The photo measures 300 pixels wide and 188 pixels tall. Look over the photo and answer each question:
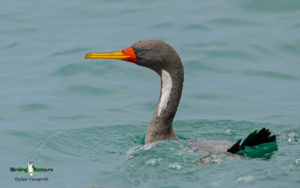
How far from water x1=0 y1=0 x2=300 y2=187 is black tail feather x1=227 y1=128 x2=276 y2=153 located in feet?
0.53

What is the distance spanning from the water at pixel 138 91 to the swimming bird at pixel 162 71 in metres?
0.30

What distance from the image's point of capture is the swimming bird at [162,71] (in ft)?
22.9

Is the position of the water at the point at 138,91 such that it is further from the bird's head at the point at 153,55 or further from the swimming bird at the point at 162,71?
the bird's head at the point at 153,55

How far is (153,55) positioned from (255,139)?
1.51 m

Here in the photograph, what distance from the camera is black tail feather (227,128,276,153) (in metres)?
6.22

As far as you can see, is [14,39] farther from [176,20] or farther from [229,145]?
[229,145]

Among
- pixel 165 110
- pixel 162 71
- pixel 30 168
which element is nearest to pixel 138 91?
pixel 165 110

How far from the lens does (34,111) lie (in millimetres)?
8977

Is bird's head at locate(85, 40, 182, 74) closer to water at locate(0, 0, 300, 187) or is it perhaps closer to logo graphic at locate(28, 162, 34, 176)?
water at locate(0, 0, 300, 187)

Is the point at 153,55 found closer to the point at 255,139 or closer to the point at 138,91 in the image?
the point at 255,139

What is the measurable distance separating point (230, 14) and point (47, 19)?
377 centimetres

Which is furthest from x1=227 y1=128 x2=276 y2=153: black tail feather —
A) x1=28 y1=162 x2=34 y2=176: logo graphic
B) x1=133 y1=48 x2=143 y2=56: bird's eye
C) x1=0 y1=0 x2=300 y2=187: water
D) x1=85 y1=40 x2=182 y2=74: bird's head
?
x1=28 y1=162 x2=34 y2=176: logo graphic

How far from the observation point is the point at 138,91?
9.85m

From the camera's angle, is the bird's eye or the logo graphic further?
Result: the bird's eye
